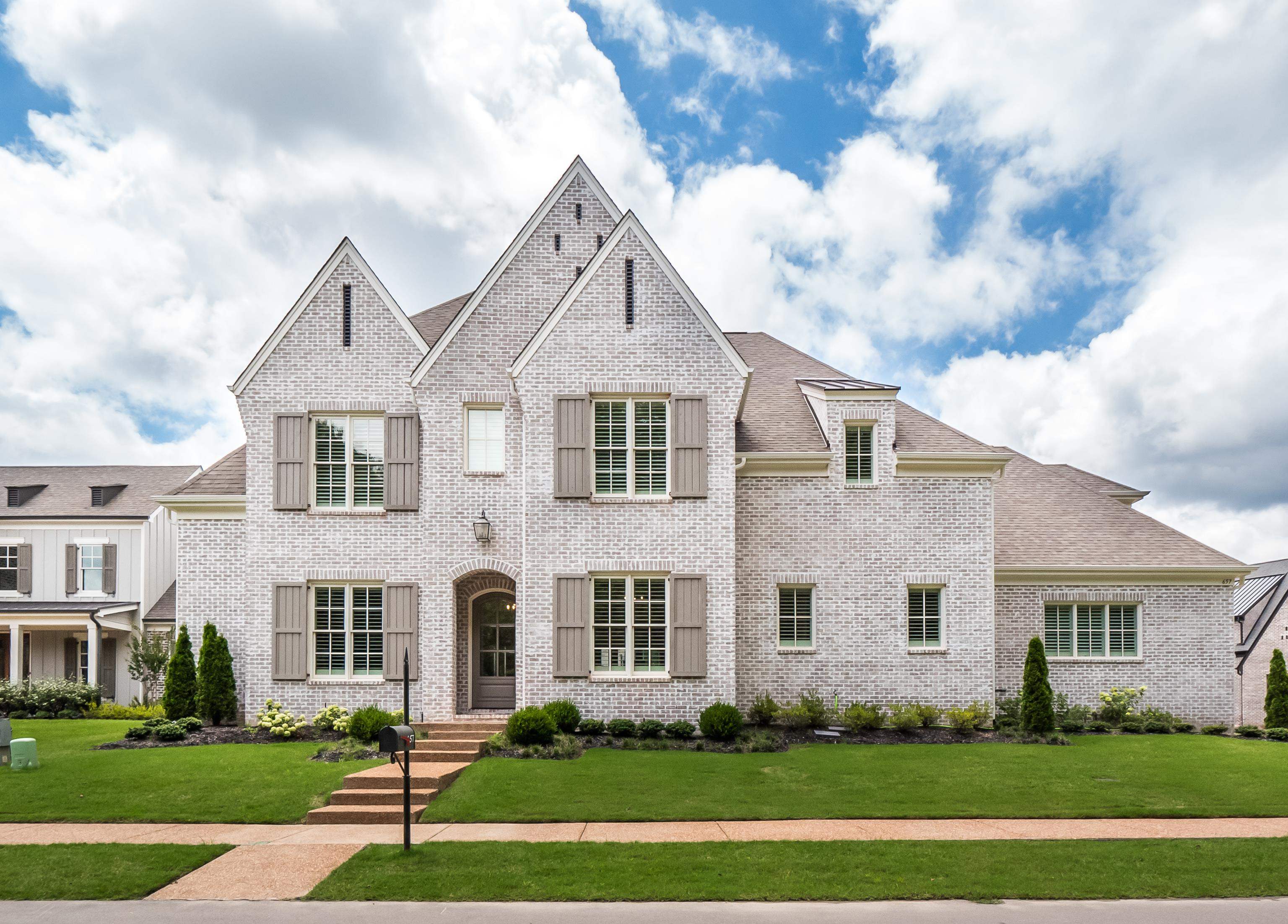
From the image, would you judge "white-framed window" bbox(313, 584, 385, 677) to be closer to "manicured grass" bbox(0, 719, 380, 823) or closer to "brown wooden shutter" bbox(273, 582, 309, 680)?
Result: "brown wooden shutter" bbox(273, 582, 309, 680)

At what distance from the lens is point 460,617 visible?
17.8 meters

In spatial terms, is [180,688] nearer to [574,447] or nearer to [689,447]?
[574,447]

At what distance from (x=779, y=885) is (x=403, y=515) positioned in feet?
38.6

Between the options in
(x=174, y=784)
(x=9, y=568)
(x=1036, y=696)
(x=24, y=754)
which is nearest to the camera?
(x=174, y=784)

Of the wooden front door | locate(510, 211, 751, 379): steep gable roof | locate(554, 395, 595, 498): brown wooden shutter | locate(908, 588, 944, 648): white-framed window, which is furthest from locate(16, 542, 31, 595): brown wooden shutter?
locate(908, 588, 944, 648): white-framed window

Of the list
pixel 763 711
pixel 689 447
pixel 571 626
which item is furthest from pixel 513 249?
pixel 763 711

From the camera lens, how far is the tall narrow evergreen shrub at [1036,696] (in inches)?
696

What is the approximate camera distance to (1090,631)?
19.6 m

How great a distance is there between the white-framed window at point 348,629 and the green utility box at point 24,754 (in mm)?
4821

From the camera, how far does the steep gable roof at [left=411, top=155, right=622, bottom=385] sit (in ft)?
57.8

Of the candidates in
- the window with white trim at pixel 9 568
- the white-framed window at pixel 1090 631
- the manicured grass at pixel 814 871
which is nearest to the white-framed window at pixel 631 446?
the manicured grass at pixel 814 871

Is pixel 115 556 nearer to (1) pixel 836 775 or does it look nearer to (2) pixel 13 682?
(2) pixel 13 682

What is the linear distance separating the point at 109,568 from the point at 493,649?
48.5 feet

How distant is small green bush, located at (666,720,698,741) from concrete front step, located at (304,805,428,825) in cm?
587
